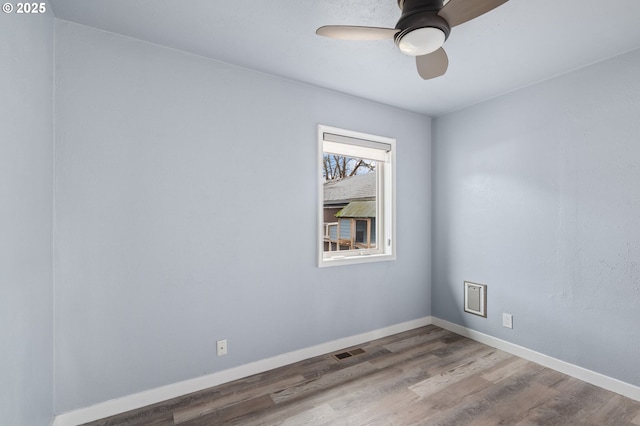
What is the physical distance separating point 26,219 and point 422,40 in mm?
2084

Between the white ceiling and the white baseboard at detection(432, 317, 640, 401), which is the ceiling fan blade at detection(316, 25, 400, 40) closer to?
the white ceiling

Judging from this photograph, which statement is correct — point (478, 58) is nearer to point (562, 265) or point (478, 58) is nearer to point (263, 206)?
point (562, 265)

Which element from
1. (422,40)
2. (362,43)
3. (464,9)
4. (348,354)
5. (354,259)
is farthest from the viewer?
(354,259)

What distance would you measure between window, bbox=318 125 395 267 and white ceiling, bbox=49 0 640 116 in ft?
2.08

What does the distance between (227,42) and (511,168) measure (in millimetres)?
2770

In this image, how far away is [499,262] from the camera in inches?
116

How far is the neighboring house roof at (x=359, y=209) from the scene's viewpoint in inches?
132

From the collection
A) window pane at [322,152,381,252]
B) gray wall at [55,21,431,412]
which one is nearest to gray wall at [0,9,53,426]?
gray wall at [55,21,431,412]

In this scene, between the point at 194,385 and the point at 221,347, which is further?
the point at 221,347

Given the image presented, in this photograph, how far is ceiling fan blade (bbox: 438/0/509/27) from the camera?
1.28 m

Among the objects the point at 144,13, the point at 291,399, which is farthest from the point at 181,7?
the point at 291,399

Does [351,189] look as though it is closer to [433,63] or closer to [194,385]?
[433,63]

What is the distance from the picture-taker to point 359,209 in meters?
3.39

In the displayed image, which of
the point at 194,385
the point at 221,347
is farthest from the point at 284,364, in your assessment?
the point at 194,385
